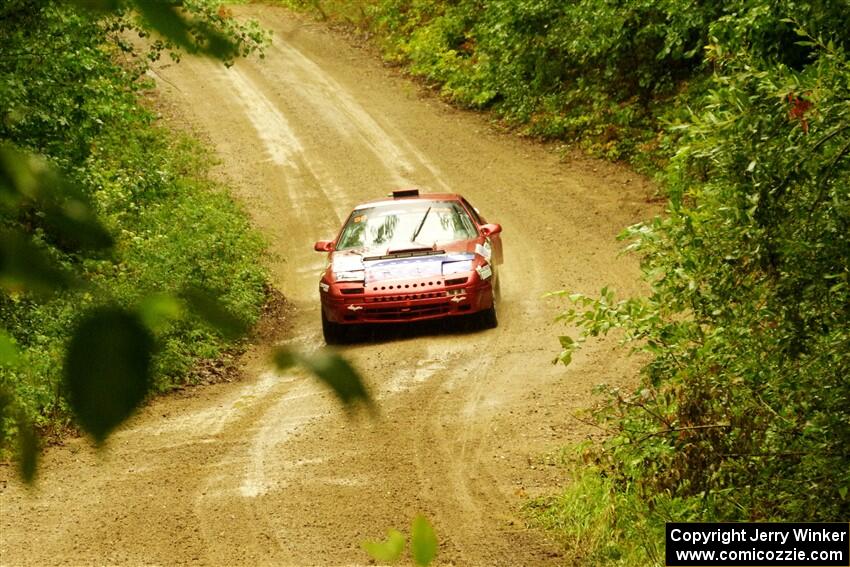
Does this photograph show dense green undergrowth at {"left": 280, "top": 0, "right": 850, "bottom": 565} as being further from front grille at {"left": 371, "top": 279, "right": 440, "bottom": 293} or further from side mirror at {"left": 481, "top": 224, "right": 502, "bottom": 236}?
side mirror at {"left": 481, "top": 224, "right": 502, "bottom": 236}

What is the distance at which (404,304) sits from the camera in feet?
41.0

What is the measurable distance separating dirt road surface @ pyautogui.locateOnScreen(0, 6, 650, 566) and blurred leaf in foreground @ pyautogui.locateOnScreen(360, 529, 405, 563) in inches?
2.3

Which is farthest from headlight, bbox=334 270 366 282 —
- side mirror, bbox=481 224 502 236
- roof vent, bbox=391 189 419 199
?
roof vent, bbox=391 189 419 199

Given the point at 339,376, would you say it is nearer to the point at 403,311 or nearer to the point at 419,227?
the point at 403,311

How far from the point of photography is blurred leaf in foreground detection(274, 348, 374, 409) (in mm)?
1185

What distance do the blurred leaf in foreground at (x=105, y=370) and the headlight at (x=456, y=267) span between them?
11.5 metres

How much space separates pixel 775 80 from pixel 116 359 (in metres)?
5.38

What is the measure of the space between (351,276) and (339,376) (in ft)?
37.6

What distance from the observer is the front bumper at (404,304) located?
41.0ft

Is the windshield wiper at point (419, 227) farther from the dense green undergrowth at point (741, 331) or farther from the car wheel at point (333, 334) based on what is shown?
the dense green undergrowth at point (741, 331)

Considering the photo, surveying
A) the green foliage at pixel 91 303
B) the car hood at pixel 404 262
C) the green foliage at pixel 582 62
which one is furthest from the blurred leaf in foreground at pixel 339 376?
the green foliage at pixel 582 62

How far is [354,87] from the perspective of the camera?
30.0 metres

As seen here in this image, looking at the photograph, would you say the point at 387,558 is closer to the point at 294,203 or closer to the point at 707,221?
the point at 707,221

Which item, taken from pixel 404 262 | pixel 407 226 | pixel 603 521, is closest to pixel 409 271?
pixel 404 262
